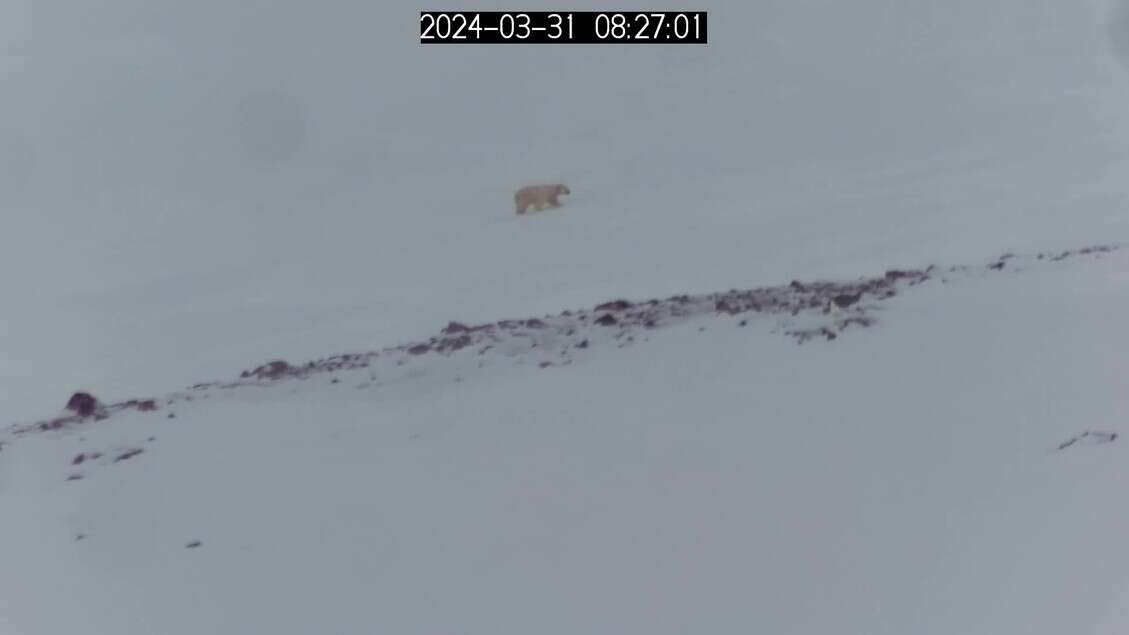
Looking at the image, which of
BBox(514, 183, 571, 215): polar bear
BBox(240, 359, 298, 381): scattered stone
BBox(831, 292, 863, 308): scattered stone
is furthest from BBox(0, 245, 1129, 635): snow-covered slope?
BBox(514, 183, 571, 215): polar bear

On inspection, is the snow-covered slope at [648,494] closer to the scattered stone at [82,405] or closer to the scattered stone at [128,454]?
the scattered stone at [128,454]

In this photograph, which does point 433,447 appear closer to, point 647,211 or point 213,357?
point 213,357

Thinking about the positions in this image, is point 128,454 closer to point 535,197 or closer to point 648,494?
point 648,494
